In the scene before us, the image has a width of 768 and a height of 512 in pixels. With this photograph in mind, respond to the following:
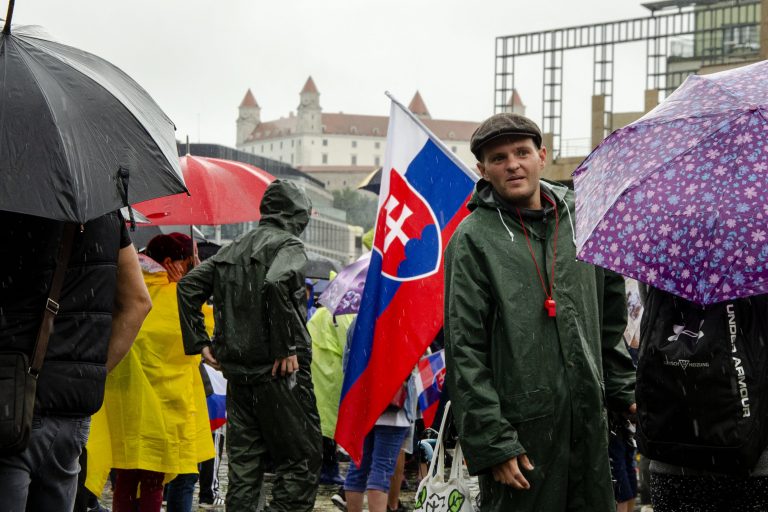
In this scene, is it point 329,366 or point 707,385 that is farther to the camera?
point 329,366

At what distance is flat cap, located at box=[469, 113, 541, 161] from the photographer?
397 cm

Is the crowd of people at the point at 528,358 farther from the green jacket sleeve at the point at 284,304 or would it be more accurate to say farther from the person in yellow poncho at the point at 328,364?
the person in yellow poncho at the point at 328,364

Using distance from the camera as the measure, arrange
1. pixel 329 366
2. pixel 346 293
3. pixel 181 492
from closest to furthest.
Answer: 1. pixel 181 492
2. pixel 346 293
3. pixel 329 366

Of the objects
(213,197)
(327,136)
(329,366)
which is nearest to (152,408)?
(213,197)

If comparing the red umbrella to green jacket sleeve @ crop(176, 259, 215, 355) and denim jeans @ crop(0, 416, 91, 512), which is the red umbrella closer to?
green jacket sleeve @ crop(176, 259, 215, 355)

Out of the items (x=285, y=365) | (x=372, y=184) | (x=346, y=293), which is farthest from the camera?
(x=372, y=184)

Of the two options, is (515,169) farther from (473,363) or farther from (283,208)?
(283,208)

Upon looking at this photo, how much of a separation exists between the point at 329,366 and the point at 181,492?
8.45ft

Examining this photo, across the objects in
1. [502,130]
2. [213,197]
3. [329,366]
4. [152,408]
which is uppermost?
[502,130]

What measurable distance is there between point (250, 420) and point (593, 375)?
3089 mm

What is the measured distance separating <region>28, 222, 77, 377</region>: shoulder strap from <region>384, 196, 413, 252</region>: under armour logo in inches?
109

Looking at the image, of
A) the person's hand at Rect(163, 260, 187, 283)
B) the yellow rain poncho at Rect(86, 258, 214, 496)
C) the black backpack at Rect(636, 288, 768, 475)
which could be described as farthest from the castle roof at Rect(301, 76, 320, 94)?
the black backpack at Rect(636, 288, 768, 475)

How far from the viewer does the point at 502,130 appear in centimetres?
396

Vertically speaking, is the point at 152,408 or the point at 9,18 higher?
the point at 9,18
